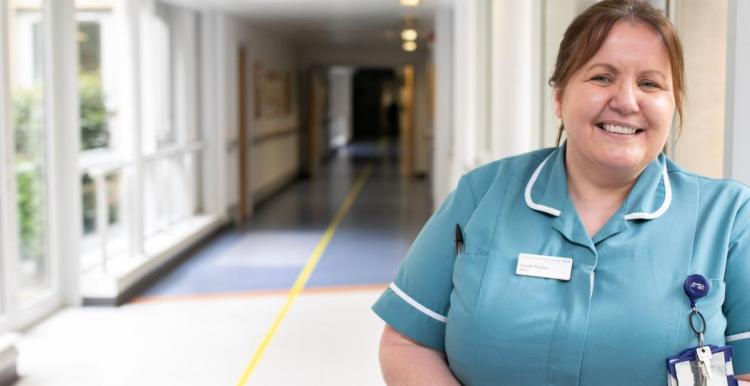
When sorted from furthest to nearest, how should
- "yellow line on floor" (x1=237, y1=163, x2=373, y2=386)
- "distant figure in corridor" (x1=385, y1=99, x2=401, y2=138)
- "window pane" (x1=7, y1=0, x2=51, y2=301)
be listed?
1. "distant figure in corridor" (x1=385, y1=99, x2=401, y2=138)
2. "window pane" (x1=7, y1=0, x2=51, y2=301)
3. "yellow line on floor" (x1=237, y1=163, x2=373, y2=386)

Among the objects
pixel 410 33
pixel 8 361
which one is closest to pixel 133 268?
pixel 8 361

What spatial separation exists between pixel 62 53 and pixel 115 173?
138 cm

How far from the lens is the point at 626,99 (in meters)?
1.43

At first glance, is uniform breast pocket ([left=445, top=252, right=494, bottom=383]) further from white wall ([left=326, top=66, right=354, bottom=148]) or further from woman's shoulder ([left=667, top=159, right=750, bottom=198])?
white wall ([left=326, top=66, right=354, bottom=148])

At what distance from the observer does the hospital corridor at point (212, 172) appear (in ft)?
15.0

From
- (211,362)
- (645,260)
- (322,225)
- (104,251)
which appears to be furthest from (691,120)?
(322,225)

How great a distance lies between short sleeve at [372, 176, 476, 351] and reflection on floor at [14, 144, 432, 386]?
3.21 m

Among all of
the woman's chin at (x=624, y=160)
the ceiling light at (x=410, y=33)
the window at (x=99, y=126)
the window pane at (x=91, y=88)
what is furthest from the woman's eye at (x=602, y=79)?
the ceiling light at (x=410, y=33)

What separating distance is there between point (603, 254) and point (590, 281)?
0.05 metres

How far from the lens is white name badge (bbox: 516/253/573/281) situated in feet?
4.69

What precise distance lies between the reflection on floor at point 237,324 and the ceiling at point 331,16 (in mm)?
2419

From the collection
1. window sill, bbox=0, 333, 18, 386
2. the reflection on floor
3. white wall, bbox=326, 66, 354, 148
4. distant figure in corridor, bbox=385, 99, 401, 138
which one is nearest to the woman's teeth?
the reflection on floor

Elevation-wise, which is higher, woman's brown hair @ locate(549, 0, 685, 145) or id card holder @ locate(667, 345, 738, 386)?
woman's brown hair @ locate(549, 0, 685, 145)

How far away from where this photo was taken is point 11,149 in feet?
17.7
